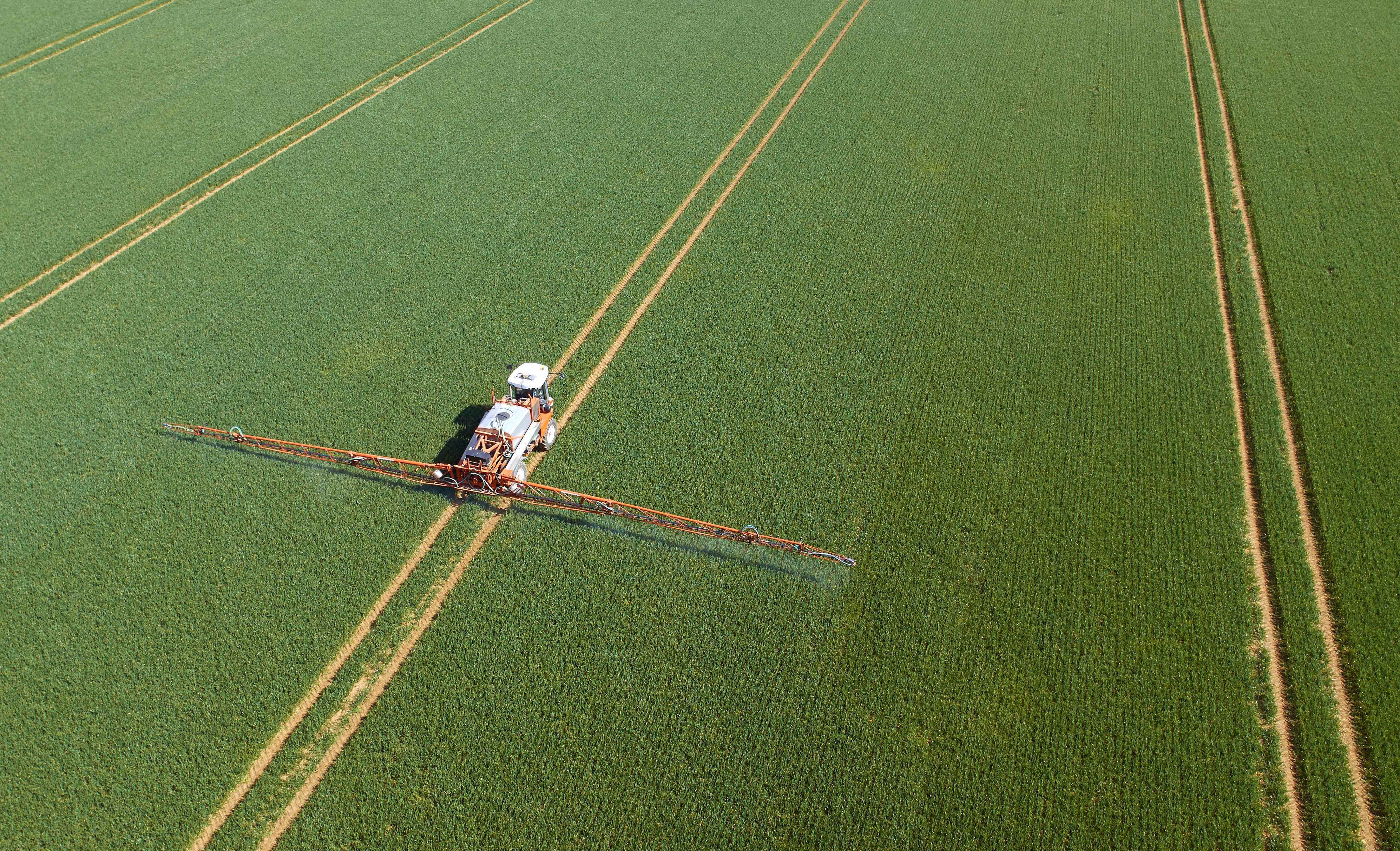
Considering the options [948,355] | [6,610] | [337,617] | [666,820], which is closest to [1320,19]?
[948,355]

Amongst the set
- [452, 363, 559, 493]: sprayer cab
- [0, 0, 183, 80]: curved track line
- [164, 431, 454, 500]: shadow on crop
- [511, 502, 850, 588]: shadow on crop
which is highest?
[0, 0, 183, 80]: curved track line

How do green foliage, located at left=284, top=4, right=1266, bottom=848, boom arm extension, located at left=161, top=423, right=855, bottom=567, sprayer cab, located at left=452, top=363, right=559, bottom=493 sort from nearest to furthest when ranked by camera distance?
green foliage, located at left=284, top=4, right=1266, bottom=848 < boom arm extension, located at left=161, top=423, right=855, bottom=567 < sprayer cab, located at left=452, top=363, right=559, bottom=493

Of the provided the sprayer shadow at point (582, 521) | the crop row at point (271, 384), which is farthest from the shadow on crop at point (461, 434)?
the crop row at point (271, 384)

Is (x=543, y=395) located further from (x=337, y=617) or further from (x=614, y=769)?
(x=614, y=769)

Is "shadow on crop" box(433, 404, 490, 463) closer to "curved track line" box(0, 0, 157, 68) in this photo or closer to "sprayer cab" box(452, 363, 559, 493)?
"sprayer cab" box(452, 363, 559, 493)

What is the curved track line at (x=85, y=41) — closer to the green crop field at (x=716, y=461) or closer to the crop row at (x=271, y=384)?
the green crop field at (x=716, y=461)

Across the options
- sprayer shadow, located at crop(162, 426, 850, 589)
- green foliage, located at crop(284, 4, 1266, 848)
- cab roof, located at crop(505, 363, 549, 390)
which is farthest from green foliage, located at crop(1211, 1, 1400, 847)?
cab roof, located at crop(505, 363, 549, 390)

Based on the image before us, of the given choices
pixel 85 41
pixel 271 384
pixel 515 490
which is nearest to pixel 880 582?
pixel 515 490
